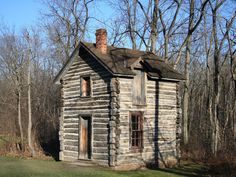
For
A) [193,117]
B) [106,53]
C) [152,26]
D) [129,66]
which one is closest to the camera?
[129,66]

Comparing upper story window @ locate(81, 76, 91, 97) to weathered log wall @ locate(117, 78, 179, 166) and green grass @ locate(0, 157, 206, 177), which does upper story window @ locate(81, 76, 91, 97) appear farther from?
green grass @ locate(0, 157, 206, 177)

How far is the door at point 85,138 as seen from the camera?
1909 centimetres

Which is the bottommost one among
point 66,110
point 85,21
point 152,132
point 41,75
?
point 152,132

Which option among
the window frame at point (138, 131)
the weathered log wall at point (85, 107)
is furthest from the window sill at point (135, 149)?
the weathered log wall at point (85, 107)

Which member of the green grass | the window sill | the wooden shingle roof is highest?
the wooden shingle roof

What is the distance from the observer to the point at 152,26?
30875mm

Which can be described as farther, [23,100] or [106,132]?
[23,100]

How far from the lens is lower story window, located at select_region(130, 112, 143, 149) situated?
18625 millimetres

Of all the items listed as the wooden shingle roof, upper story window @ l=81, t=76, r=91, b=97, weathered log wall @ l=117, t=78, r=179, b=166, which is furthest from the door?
the wooden shingle roof

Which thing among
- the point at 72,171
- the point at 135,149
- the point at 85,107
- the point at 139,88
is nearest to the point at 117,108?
the point at 139,88

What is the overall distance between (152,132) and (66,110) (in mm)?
5491

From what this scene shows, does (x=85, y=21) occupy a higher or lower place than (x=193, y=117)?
higher

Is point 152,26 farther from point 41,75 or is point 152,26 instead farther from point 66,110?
point 41,75

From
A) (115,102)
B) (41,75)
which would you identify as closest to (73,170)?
(115,102)
